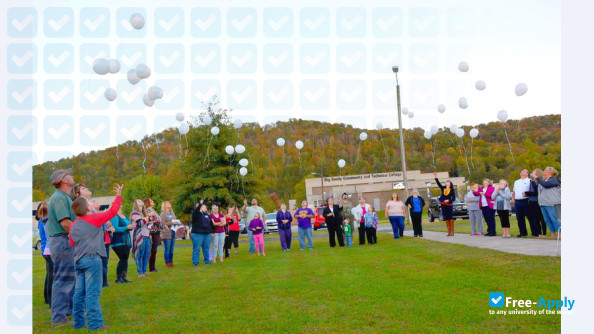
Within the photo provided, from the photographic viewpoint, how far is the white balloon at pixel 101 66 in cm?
1125

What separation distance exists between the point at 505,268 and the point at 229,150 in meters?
19.8

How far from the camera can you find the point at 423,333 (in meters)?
4.82

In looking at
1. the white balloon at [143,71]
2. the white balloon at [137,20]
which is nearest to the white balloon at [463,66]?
the white balloon at [143,71]

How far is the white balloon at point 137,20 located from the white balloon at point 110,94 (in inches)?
69.6

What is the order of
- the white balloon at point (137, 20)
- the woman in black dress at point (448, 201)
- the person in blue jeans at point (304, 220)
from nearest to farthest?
the white balloon at point (137, 20) → the woman in black dress at point (448, 201) → the person in blue jeans at point (304, 220)

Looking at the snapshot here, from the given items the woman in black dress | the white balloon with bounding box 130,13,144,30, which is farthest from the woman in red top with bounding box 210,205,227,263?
the woman in black dress

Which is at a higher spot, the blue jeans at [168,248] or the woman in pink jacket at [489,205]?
the woman in pink jacket at [489,205]

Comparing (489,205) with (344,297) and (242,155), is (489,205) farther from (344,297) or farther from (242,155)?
(242,155)

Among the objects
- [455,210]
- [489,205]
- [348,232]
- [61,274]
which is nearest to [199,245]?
[348,232]

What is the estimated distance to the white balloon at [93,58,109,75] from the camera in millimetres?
11250

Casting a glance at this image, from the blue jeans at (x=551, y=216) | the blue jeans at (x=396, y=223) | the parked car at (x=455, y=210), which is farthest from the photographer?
the parked car at (x=455, y=210)

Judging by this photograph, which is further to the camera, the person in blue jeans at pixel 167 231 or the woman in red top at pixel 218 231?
the woman in red top at pixel 218 231

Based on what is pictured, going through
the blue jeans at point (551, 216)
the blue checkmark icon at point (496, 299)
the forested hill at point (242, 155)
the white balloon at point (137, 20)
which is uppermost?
the white balloon at point (137, 20)

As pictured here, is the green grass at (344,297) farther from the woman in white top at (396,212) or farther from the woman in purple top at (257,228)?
the woman in white top at (396,212)
